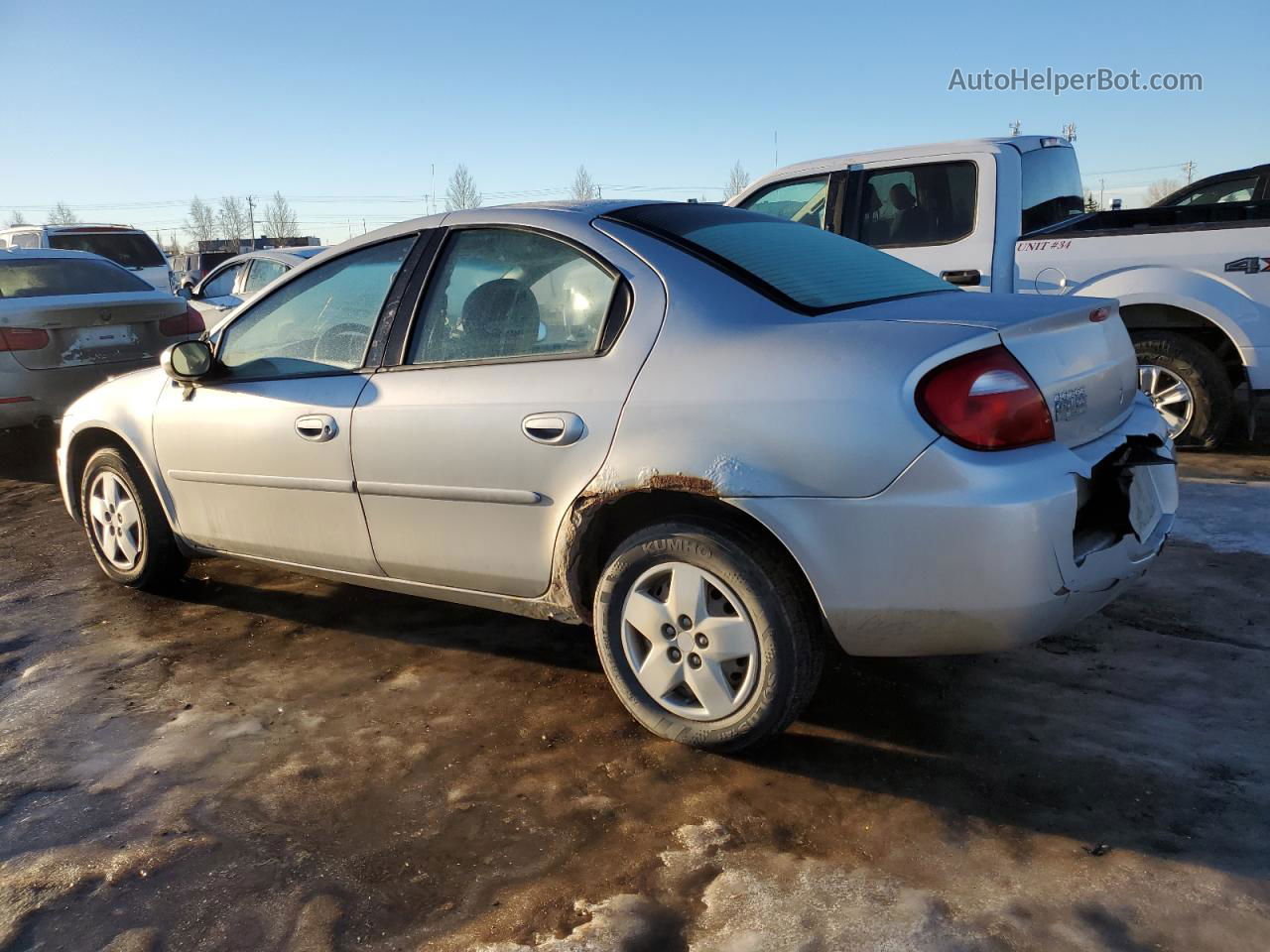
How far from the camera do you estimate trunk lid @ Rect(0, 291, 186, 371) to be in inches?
281

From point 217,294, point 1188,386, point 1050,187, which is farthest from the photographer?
point 217,294

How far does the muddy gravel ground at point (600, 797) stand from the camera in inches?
91.3

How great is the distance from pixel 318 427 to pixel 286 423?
0.18m

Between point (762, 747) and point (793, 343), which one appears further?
point (762, 747)

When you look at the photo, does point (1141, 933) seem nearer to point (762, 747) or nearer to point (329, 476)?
point (762, 747)

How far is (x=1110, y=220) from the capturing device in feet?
22.1

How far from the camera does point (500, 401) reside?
3188mm

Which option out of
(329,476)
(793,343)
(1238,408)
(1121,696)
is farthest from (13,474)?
(1238,408)

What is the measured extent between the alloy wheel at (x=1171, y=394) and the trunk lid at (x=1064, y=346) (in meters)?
3.53

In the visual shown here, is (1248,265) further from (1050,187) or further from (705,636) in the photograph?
(705,636)

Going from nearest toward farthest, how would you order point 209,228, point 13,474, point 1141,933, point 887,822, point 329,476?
point 1141,933, point 887,822, point 329,476, point 13,474, point 209,228

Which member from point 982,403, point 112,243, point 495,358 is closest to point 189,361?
point 495,358

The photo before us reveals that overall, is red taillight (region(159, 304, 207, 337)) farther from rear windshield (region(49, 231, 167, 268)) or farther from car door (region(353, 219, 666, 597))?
rear windshield (region(49, 231, 167, 268))

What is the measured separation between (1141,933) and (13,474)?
821 cm
